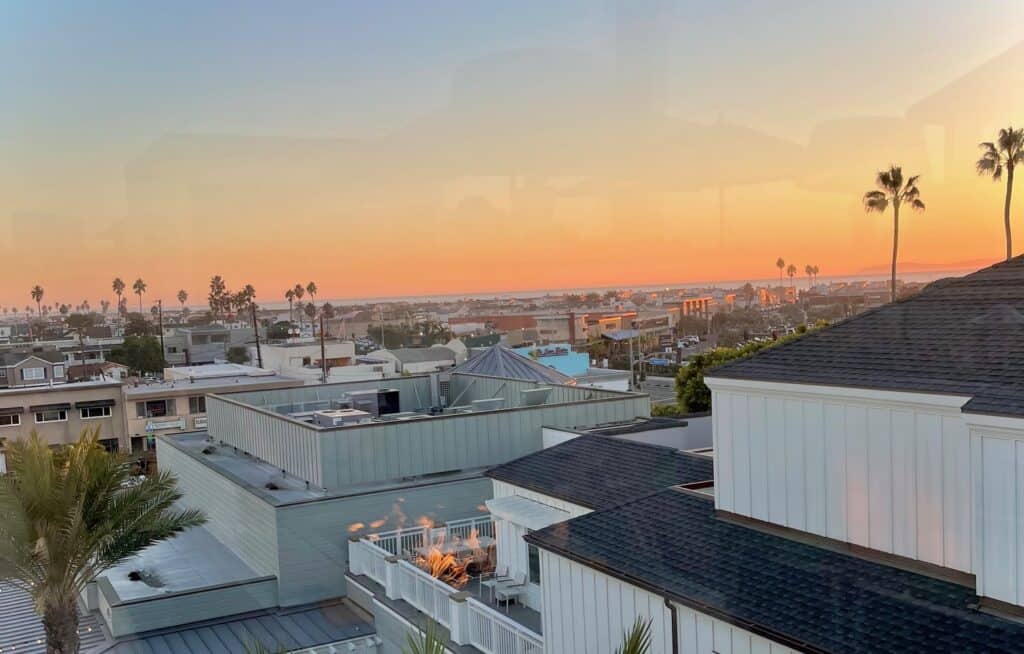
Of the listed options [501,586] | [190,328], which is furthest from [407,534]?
[190,328]

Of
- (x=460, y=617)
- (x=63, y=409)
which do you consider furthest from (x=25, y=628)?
(x=63, y=409)

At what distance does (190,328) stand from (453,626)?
96.2 feet

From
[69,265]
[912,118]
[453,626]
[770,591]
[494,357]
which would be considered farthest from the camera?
[494,357]

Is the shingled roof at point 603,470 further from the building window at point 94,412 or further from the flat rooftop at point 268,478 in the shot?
the building window at point 94,412

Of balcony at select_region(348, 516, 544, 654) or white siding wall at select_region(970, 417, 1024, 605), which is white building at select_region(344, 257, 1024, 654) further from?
balcony at select_region(348, 516, 544, 654)

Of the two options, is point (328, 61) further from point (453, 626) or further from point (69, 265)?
point (453, 626)

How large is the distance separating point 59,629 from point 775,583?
23.0 ft

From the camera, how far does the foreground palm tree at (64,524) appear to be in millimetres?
7844

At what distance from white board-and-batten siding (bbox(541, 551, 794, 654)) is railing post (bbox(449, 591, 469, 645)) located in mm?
1215

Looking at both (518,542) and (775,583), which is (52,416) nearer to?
(518,542)

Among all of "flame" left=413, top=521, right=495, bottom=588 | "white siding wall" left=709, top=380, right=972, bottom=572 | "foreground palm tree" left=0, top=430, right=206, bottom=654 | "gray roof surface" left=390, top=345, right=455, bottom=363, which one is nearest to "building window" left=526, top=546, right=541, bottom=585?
"flame" left=413, top=521, right=495, bottom=588

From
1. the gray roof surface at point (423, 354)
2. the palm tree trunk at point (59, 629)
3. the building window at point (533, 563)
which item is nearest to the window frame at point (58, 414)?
the gray roof surface at point (423, 354)

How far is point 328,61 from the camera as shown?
11.3 m

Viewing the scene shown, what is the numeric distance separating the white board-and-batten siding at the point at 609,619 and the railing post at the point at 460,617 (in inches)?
47.8
